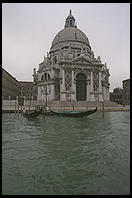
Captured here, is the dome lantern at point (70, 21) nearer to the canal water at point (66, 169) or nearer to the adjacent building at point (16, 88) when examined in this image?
the adjacent building at point (16, 88)

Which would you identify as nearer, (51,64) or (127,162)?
(127,162)

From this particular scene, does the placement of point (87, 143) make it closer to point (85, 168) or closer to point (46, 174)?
point (85, 168)

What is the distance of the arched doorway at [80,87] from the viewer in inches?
1040

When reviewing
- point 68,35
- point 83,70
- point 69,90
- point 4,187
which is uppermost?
point 68,35

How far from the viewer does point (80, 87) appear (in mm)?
26547

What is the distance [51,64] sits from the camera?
2753cm

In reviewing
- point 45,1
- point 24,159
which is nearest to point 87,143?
point 24,159

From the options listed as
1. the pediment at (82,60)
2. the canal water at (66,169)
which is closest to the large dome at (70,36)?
the pediment at (82,60)

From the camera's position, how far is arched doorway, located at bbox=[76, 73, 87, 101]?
26.4m

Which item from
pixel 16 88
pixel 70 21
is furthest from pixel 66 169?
pixel 16 88

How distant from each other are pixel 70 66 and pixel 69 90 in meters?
3.99

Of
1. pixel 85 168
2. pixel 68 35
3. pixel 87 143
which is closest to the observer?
pixel 85 168

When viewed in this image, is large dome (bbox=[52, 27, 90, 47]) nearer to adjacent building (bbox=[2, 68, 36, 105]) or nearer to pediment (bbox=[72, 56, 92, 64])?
pediment (bbox=[72, 56, 92, 64])

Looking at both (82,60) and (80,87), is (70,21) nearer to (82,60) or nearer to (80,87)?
(82,60)
